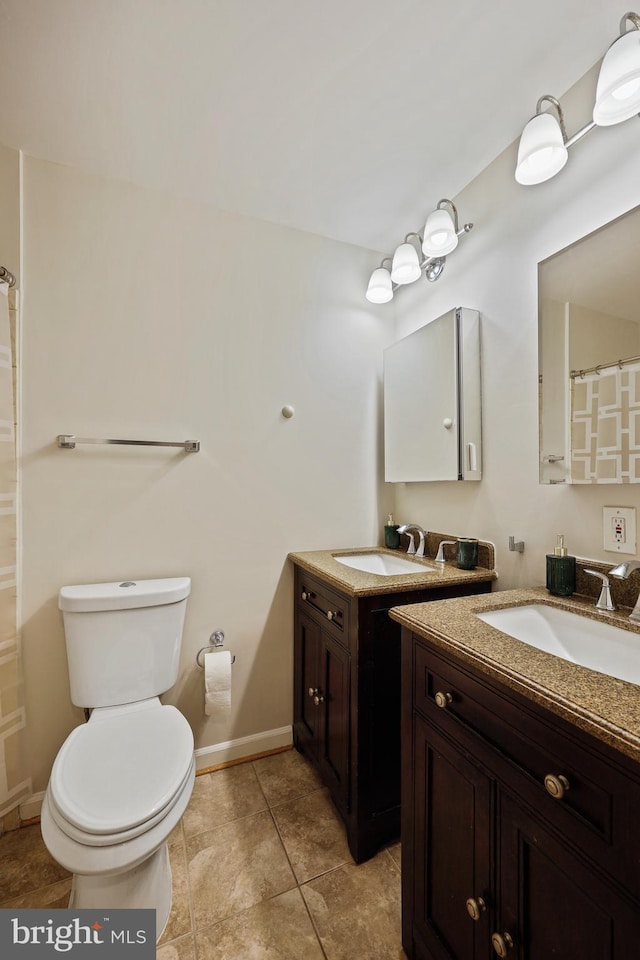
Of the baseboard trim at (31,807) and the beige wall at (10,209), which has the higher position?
the beige wall at (10,209)

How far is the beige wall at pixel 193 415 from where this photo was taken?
1472mm

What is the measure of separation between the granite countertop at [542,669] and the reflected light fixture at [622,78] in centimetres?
123

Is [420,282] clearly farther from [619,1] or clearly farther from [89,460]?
[89,460]

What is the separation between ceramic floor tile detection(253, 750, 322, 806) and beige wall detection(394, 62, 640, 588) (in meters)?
1.15

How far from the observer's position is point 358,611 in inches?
48.4

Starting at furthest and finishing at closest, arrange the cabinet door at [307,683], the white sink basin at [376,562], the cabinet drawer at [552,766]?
the white sink basin at [376,562], the cabinet door at [307,683], the cabinet drawer at [552,766]

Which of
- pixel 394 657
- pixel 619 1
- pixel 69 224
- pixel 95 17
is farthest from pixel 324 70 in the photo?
pixel 394 657

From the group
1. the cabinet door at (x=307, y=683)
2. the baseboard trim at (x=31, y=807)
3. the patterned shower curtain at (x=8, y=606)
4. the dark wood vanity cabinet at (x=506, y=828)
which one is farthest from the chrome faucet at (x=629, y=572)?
the baseboard trim at (x=31, y=807)

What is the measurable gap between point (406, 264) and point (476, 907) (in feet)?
6.50

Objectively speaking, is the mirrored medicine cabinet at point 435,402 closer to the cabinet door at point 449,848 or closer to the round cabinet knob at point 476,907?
the cabinet door at point 449,848

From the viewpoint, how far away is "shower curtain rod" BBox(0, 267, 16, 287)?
1321mm

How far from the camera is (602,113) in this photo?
3.19 ft

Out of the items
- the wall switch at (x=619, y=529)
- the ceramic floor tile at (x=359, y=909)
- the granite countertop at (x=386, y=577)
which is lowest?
the ceramic floor tile at (x=359, y=909)

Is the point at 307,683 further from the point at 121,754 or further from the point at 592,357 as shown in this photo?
the point at 592,357
